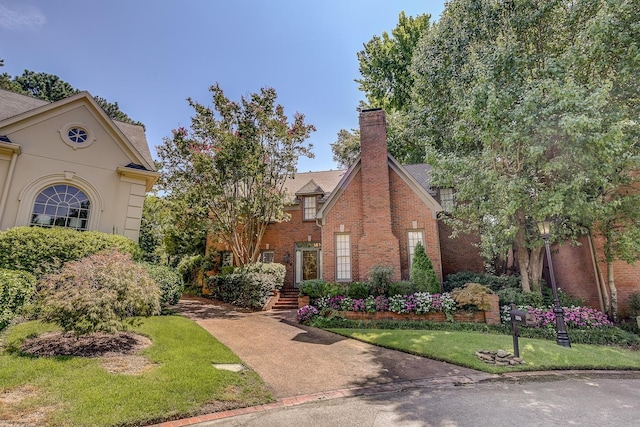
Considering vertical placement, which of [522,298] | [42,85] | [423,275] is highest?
[42,85]

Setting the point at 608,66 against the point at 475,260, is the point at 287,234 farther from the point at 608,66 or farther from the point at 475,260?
the point at 608,66

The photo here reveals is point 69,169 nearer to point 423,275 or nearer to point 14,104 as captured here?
point 14,104

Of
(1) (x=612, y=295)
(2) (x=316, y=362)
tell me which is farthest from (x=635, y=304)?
(2) (x=316, y=362)

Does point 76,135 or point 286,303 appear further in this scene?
point 286,303

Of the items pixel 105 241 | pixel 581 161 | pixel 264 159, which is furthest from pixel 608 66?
pixel 105 241

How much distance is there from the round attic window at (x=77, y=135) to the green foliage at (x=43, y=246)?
12.3 feet

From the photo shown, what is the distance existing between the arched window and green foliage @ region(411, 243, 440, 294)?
1274 cm

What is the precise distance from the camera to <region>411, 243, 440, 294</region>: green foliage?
1170 cm

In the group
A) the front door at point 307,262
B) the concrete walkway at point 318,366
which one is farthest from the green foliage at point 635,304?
the front door at point 307,262

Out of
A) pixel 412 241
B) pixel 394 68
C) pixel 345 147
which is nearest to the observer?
pixel 412 241

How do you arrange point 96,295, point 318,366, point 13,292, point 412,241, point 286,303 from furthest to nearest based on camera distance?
point 286,303, point 412,241, point 13,292, point 318,366, point 96,295

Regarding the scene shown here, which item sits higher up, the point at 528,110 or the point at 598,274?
the point at 528,110

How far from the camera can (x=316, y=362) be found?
22.6ft

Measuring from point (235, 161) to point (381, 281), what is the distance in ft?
29.9
